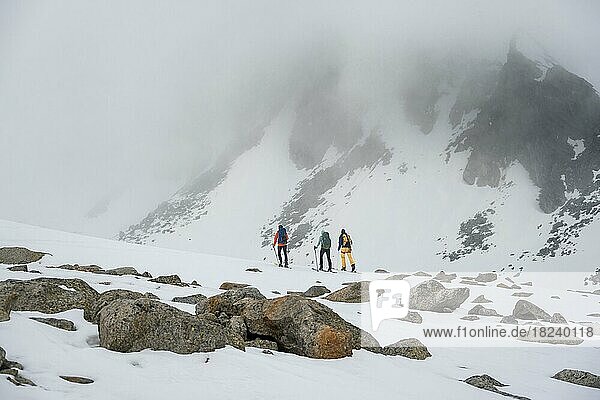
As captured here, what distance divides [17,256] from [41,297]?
24.2 ft

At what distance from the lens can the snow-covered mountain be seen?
5403cm

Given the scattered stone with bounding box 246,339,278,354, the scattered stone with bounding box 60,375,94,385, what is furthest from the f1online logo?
the scattered stone with bounding box 60,375,94,385

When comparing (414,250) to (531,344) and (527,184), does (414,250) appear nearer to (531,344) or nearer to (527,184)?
(527,184)

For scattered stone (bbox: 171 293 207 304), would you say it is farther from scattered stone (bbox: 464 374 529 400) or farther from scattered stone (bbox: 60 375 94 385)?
scattered stone (bbox: 464 374 529 400)

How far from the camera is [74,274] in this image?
12539mm

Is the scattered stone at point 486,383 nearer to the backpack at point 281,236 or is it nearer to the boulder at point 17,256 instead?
the boulder at point 17,256

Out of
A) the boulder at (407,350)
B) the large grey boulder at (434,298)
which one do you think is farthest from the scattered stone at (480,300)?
the boulder at (407,350)

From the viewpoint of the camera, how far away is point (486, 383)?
810 centimetres

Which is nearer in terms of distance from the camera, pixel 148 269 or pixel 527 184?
pixel 148 269

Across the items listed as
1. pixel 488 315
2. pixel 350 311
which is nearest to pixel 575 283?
pixel 488 315

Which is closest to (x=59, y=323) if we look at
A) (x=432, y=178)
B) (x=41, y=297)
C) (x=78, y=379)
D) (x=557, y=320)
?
(x=41, y=297)

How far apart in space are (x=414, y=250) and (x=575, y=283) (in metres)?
23.1

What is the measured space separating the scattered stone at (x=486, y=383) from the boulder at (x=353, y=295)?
19.4 feet

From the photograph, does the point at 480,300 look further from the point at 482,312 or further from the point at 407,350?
the point at 407,350
